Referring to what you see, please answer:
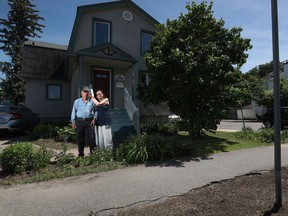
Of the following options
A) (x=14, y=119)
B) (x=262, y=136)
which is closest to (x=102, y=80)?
(x=14, y=119)

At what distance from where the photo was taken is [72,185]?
491 cm

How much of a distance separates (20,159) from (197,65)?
20.0 ft

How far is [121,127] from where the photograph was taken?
10297 mm

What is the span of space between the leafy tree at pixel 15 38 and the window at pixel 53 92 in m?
18.7

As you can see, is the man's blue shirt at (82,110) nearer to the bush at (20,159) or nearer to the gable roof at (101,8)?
the bush at (20,159)

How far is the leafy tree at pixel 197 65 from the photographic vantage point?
871 centimetres

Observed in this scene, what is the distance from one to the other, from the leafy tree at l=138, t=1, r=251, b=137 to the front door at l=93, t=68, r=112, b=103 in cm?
407

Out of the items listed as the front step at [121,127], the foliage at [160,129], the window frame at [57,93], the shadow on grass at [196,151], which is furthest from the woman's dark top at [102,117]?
the window frame at [57,93]

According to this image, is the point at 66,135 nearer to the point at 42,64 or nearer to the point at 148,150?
the point at 148,150

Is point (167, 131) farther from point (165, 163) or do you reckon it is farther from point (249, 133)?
point (165, 163)

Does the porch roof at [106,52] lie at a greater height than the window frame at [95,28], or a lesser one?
lesser

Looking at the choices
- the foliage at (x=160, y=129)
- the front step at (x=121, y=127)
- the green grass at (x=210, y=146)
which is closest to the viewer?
the green grass at (x=210, y=146)

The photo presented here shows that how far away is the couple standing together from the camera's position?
6.87 metres

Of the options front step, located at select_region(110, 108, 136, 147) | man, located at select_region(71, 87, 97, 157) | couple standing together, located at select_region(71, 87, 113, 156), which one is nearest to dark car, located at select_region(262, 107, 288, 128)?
front step, located at select_region(110, 108, 136, 147)
